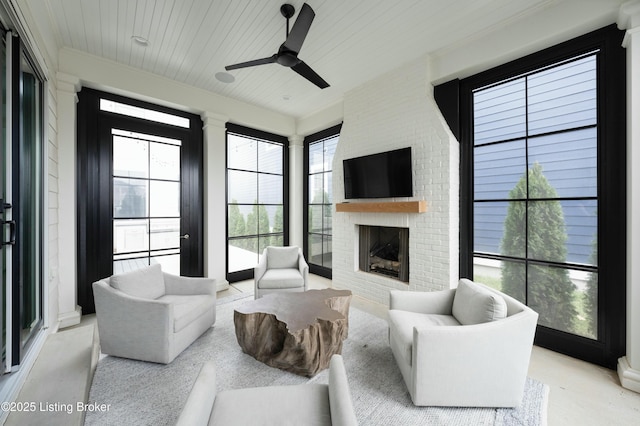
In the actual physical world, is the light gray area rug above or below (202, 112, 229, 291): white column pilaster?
below

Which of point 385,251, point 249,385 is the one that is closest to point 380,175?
point 385,251

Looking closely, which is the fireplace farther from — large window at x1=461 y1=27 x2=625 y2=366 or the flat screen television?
large window at x1=461 y1=27 x2=625 y2=366

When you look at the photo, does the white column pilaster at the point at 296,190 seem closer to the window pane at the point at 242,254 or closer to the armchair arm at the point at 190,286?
the window pane at the point at 242,254

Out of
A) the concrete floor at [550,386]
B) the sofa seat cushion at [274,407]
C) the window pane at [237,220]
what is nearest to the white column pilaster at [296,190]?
the window pane at [237,220]

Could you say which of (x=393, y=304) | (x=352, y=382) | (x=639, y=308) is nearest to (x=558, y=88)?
(x=639, y=308)

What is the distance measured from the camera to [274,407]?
3.64ft

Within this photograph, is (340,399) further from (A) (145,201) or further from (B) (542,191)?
(A) (145,201)

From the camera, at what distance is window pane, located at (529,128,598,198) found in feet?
7.08

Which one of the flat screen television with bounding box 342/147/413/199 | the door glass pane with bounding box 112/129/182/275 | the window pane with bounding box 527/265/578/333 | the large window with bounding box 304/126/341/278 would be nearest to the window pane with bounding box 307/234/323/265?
the large window with bounding box 304/126/341/278

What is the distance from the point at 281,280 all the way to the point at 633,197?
3152 mm

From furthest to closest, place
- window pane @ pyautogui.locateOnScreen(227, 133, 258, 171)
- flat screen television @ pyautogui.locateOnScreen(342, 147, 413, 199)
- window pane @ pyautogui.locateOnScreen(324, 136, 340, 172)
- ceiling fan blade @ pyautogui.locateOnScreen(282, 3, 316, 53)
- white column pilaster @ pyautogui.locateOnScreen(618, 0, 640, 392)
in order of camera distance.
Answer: window pane @ pyautogui.locateOnScreen(324, 136, 340, 172) → window pane @ pyautogui.locateOnScreen(227, 133, 258, 171) → flat screen television @ pyautogui.locateOnScreen(342, 147, 413, 199) → ceiling fan blade @ pyautogui.locateOnScreen(282, 3, 316, 53) → white column pilaster @ pyautogui.locateOnScreen(618, 0, 640, 392)

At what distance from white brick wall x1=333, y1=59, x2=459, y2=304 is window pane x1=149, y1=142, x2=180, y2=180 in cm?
255

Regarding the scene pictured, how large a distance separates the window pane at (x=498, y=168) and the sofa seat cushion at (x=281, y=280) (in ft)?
7.49

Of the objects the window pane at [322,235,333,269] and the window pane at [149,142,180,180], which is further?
the window pane at [322,235,333,269]
